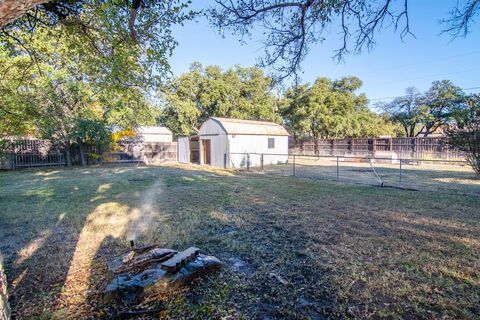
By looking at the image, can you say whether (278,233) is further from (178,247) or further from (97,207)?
(97,207)

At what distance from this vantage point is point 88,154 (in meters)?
16.5

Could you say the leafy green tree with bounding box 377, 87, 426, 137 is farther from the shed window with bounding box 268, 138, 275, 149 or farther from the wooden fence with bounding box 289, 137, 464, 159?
the shed window with bounding box 268, 138, 275, 149

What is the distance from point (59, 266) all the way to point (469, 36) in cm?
631

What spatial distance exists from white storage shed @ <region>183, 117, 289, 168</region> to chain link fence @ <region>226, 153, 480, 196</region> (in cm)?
8

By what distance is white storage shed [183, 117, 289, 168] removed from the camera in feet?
49.4

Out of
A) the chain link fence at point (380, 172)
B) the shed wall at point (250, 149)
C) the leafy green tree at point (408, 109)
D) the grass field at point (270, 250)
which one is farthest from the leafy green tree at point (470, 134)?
the leafy green tree at point (408, 109)

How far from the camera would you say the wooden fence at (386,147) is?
17.3 meters

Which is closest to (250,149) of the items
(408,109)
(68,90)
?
(68,90)

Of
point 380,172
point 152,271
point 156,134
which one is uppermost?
point 156,134

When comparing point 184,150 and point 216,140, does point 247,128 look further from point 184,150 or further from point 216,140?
point 184,150

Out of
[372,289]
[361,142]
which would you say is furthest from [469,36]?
[361,142]

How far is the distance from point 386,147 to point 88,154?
2180 cm

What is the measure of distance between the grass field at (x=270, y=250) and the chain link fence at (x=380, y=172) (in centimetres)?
246

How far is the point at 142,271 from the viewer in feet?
8.95
